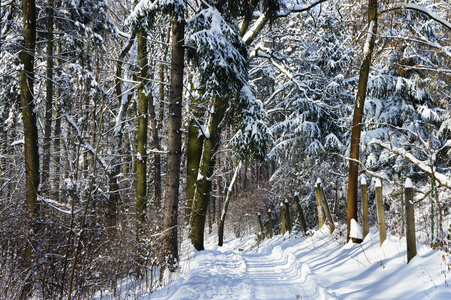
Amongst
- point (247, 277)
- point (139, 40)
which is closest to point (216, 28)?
point (139, 40)

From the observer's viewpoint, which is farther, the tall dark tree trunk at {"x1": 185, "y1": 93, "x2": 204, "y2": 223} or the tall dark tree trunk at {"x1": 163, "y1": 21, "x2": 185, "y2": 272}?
the tall dark tree trunk at {"x1": 185, "y1": 93, "x2": 204, "y2": 223}

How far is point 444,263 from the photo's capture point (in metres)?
4.83

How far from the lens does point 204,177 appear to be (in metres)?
10.3

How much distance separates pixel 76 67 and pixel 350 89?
42.8 ft

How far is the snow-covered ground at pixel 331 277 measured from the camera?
4.86 metres

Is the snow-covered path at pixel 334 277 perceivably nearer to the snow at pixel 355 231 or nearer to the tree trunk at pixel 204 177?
the snow at pixel 355 231

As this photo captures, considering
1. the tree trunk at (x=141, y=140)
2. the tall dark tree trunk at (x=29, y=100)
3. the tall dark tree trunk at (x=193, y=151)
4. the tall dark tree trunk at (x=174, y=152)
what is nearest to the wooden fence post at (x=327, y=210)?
the tall dark tree trunk at (x=193, y=151)

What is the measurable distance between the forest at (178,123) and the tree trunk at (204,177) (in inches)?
1.4

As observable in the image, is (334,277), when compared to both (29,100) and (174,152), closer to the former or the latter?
(174,152)

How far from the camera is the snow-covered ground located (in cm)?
486

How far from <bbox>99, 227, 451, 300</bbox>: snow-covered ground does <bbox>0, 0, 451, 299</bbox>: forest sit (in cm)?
56

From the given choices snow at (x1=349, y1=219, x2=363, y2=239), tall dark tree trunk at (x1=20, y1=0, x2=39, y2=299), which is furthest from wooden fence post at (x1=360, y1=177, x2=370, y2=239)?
tall dark tree trunk at (x1=20, y1=0, x2=39, y2=299)

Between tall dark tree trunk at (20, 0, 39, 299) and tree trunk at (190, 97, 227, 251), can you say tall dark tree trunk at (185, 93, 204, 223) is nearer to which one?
tree trunk at (190, 97, 227, 251)

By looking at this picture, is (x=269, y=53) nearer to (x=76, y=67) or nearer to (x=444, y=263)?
(x=76, y=67)
